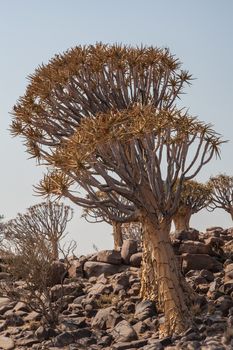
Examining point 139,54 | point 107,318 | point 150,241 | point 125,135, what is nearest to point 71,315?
point 107,318

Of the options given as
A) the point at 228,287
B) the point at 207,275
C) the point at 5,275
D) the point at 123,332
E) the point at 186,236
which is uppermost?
the point at 186,236

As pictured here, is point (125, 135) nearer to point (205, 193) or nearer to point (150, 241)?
point (150, 241)

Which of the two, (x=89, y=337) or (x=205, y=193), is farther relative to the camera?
(x=205, y=193)

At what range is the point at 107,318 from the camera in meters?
11.2

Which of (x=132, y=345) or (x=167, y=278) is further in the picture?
(x=167, y=278)

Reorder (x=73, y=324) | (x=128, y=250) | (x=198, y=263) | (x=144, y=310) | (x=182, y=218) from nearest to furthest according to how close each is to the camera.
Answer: (x=144, y=310)
(x=73, y=324)
(x=198, y=263)
(x=128, y=250)
(x=182, y=218)

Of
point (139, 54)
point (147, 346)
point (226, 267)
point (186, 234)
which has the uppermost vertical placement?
point (139, 54)

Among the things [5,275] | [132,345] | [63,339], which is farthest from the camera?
[5,275]

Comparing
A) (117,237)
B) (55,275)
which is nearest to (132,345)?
(55,275)

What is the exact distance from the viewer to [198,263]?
13508mm

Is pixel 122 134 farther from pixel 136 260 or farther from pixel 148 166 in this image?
pixel 136 260

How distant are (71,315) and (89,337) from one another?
139 cm

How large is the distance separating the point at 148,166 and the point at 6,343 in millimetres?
4396

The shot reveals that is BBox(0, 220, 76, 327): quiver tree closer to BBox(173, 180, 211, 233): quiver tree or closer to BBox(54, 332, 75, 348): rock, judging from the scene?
BBox(54, 332, 75, 348): rock
